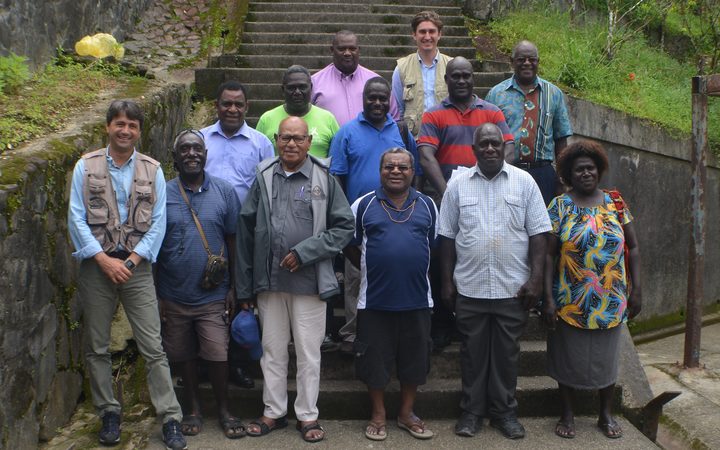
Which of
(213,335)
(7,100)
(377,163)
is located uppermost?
(7,100)

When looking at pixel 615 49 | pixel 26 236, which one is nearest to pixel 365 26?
pixel 615 49

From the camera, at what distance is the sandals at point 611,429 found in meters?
4.67

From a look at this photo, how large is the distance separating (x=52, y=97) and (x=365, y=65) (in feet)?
12.4

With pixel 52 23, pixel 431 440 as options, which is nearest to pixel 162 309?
pixel 431 440

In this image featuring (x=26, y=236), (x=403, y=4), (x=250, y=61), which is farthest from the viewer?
(x=403, y=4)

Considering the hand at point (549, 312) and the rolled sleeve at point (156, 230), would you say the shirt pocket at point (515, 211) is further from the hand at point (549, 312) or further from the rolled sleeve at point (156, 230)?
the rolled sleeve at point (156, 230)

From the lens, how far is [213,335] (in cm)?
452

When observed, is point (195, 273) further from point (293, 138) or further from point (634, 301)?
point (634, 301)

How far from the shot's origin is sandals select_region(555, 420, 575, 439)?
466 cm

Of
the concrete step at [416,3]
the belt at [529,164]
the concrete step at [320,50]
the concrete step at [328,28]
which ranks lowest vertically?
the belt at [529,164]

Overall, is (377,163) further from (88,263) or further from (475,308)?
(88,263)

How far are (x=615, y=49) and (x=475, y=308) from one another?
5717mm

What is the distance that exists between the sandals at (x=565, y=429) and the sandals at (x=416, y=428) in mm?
764

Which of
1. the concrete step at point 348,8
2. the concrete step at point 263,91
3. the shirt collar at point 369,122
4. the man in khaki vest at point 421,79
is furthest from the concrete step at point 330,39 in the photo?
the shirt collar at point 369,122
